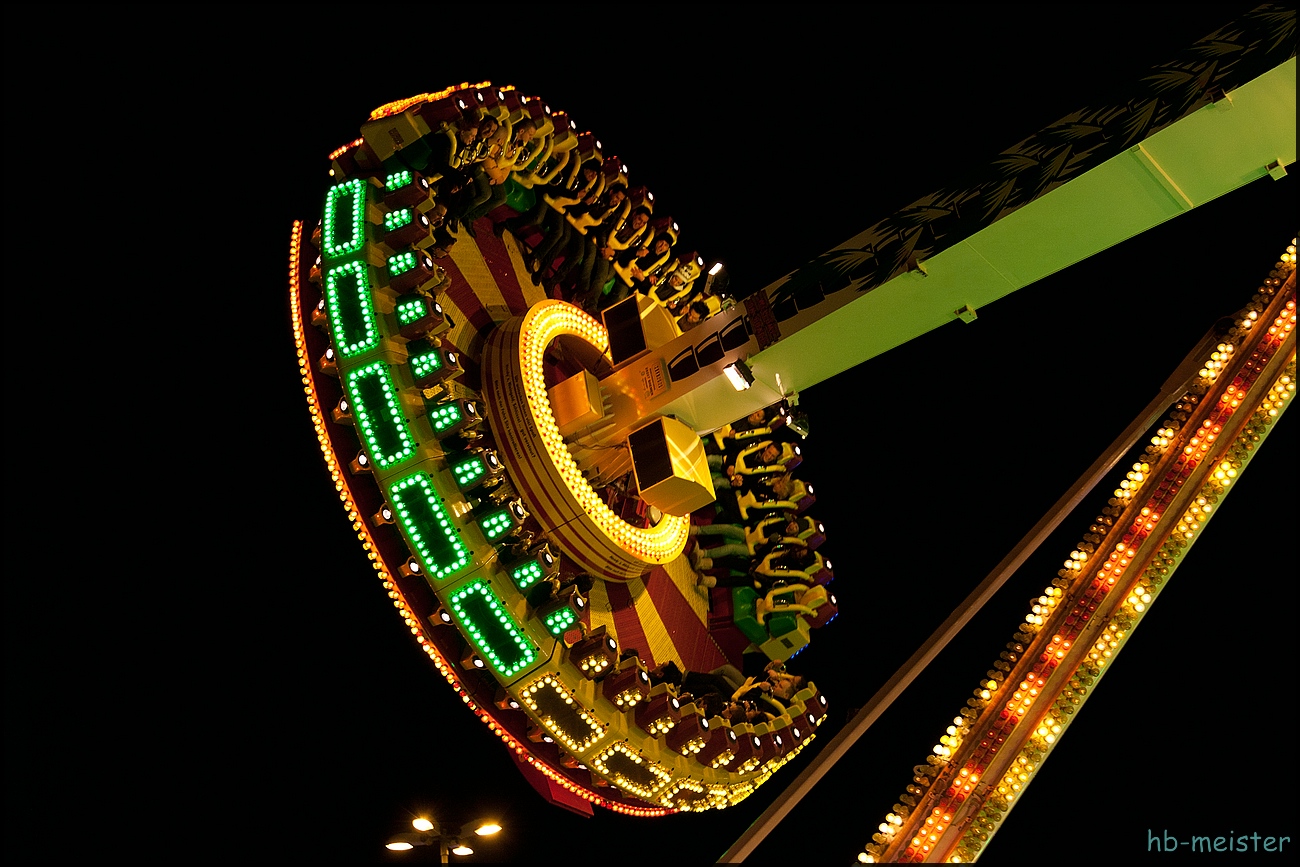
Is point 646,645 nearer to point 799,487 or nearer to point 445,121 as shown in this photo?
point 799,487

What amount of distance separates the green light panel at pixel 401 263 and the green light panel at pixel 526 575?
9.76ft

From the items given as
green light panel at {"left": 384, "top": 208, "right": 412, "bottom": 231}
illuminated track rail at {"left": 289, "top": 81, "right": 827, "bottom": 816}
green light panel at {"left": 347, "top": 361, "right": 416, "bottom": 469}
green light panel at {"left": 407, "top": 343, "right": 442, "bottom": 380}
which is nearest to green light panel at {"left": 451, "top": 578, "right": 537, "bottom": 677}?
illuminated track rail at {"left": 289, "top": 81, "right": 827, "bottom": 816}

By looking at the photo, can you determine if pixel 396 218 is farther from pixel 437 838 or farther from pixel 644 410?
pixel 437 838

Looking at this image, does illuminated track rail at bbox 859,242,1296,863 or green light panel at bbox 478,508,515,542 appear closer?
illuminated track rail at bbox 859,242,1296,863

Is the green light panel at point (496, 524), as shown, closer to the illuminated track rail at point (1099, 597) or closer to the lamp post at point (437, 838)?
the lamp post at point (437, 838)

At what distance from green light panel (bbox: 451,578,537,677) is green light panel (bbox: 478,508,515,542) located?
1.38 ft

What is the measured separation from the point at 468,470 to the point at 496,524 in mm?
529

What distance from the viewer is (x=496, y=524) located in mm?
8844

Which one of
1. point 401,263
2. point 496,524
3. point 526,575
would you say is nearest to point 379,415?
point 496,524

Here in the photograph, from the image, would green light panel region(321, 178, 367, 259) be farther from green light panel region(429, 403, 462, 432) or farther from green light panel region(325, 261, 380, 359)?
green light panel region(429, 403, 462, 432)

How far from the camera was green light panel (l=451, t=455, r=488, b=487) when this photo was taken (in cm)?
884

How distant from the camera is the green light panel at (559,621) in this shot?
8.77m

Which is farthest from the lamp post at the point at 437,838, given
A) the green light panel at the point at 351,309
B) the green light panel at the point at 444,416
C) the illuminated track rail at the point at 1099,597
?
the green light panel at the point at 351,309

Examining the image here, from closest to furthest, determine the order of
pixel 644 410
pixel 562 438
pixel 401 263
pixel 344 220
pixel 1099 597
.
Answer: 1. pixel 1099 597
2. pixel 401 263
3. pixel 344 220
4. pixel 562 438
5. pixel 644 410
